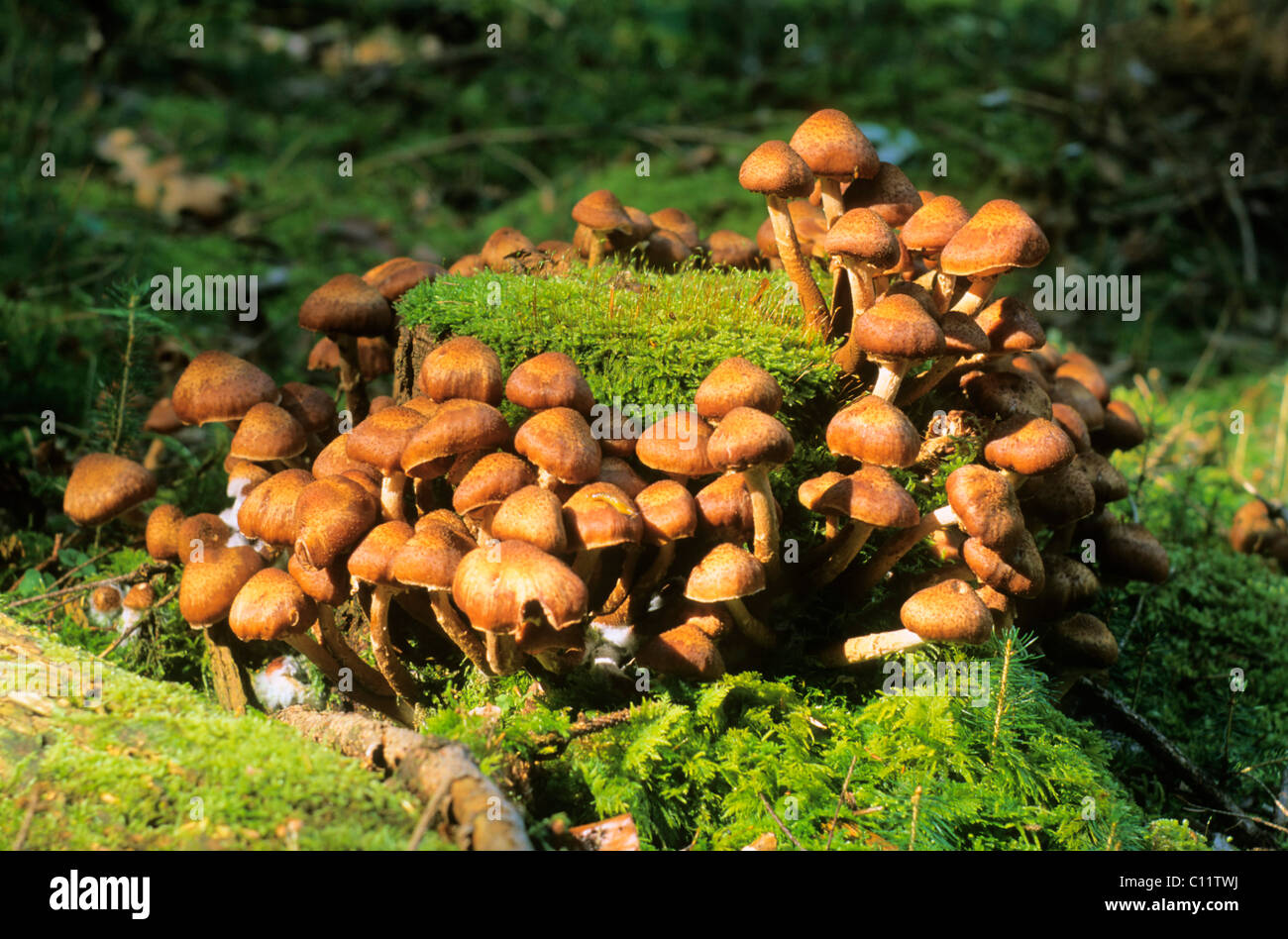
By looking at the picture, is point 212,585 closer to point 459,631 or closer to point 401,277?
point 459,631

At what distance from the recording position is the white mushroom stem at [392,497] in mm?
3271

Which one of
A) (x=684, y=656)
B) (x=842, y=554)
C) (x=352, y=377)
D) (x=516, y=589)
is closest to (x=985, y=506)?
(x=842, y=554)

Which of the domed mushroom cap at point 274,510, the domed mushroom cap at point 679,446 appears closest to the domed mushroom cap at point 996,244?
the domed mushroom cap at point 679,446

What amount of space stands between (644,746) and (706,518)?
73 cm

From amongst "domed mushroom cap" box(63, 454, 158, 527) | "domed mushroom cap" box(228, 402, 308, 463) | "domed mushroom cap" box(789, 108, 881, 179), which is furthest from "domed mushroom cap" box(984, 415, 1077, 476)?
"domed mushroom cap" box(63, 454, 158, 527)

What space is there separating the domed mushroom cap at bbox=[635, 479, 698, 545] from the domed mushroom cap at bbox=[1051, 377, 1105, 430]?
1944 mm

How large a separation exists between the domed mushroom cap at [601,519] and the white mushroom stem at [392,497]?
0.68 metres

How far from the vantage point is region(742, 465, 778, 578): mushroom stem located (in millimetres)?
3115

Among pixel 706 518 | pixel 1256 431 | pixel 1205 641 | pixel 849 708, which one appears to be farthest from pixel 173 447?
pixel 1256 431

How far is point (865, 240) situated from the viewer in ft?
10.6

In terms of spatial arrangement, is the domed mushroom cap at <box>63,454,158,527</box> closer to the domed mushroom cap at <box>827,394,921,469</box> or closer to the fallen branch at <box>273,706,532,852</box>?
the fallen branch at <box>273,706,532,852</box>

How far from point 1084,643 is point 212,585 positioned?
3.09 metres

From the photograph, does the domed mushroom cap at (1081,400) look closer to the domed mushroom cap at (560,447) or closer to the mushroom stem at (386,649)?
the domed mushroom cap at (560,447)
